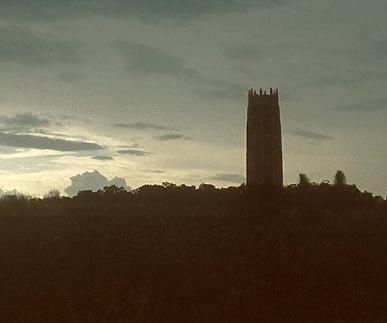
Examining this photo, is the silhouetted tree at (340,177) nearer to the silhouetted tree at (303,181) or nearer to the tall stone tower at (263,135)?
the silhouetted tree at (303,181)

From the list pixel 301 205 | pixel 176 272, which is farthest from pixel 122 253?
pixel 301 205

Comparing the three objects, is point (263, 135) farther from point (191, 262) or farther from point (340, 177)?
point (191, 262)

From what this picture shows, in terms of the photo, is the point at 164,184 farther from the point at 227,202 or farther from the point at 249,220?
the point at 249,220

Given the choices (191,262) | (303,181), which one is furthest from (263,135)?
(191,262)

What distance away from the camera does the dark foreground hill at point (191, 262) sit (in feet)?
158

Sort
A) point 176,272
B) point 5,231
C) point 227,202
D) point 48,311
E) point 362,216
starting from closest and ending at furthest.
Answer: point 48,311 < point 176,272 < point 5,231 < point 362,216 < point 227,202

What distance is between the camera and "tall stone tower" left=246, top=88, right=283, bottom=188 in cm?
11906

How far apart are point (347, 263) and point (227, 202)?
32266 mm

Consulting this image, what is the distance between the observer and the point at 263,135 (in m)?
121

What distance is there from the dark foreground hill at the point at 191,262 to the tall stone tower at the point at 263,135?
3073cm

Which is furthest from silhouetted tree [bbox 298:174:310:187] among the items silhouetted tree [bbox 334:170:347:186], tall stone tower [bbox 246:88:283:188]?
tall stone tower [bbox 246:88:283:188]

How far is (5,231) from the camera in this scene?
66.4 m

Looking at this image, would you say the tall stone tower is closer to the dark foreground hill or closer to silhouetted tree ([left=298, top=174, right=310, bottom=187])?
silhouetted tree ([left=298, top=174, right=310, bottom=187])

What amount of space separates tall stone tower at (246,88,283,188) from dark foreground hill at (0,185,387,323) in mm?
30731
